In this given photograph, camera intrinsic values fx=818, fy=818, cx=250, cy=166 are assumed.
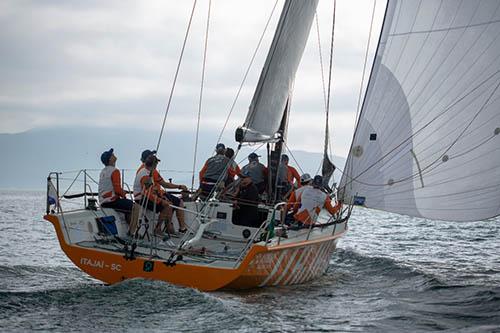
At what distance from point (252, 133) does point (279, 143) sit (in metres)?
1.27

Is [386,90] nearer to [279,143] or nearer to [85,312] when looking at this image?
[279,143]

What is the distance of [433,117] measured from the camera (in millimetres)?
13883

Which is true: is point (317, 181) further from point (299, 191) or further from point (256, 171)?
point (256, 171)

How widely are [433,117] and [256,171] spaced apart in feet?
10.9

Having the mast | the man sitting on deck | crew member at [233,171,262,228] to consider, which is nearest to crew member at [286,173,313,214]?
the man sitting on deck

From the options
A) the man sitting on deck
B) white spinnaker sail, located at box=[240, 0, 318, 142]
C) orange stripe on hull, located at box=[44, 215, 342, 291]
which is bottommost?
orange stripe on hull, located at box=[44, 215, 342, 291]

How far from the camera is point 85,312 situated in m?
10.1

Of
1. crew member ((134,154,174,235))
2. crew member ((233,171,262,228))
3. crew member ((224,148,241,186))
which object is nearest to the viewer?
crew member ((134,154,174,235))

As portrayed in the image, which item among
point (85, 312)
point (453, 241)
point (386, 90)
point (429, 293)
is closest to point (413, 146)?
point (386, 90)

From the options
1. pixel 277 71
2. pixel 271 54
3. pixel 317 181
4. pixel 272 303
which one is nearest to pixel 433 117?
pixel 317 181

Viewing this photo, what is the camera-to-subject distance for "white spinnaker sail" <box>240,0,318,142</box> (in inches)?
572

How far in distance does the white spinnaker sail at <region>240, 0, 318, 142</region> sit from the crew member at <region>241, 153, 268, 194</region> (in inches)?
20.2

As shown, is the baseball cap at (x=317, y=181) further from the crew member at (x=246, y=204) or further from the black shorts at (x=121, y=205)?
the black shorts at (x=121, y=205)

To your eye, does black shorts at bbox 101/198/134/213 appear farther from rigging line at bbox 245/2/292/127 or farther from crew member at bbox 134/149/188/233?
rigging line at bbox 245/2/292/127
